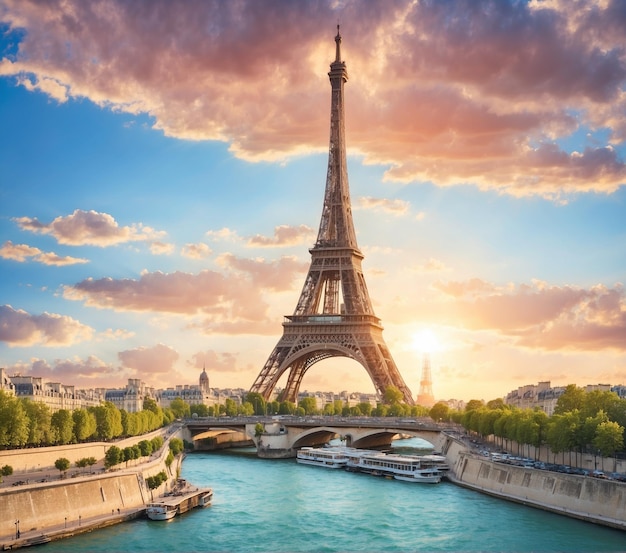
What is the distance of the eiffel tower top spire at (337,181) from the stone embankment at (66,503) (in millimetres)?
53157

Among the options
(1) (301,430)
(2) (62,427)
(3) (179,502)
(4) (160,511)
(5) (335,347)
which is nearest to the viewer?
(4) (160,511)

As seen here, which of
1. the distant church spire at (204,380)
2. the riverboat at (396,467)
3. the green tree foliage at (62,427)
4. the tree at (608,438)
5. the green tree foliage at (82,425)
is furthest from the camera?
the distant church spire at (204,380)

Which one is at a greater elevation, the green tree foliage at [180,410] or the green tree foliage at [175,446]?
the green tree foliage at [180,410]

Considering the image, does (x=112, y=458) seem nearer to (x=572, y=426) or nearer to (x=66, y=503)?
(x=66, y=503)

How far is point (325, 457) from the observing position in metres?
70.4

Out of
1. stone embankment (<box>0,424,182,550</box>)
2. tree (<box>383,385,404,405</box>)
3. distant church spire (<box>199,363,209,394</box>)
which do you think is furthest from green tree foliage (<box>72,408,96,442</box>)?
distant church spire (<box>199,363,209,394</box>)

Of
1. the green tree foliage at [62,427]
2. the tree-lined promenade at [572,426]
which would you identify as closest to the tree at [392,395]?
the tree-lined promenade at [572,426]

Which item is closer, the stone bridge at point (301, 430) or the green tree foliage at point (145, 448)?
the green tree foliage at point (145, 448)

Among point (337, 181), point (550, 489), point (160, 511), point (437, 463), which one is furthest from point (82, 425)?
point (337, 181)

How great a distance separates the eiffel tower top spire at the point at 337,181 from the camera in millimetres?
97562

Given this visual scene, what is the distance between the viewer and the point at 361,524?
4275 cm

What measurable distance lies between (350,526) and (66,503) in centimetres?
1349

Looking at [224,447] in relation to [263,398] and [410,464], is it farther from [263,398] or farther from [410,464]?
[410,464]

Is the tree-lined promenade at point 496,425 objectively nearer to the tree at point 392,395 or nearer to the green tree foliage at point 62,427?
the green tree foliage at point 62,427
